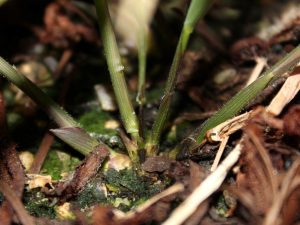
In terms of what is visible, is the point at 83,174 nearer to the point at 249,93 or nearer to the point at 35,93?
the point at 35,93

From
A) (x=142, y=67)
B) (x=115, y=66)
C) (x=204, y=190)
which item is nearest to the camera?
(x=204, y=190)

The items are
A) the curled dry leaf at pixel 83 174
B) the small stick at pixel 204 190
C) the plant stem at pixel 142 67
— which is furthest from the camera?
the plant stem at pixel 142 67

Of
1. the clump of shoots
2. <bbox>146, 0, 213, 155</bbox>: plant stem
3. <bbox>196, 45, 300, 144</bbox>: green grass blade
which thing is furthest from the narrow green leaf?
<bbox>196, 45, 300, 144</bbox>: green grass blade

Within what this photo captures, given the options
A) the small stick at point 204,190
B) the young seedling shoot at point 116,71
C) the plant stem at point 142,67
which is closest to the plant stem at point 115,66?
the young seedling shoot at point 116,71

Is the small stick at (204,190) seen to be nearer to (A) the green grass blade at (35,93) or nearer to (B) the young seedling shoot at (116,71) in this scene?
(B) the young seedling shoot at (116,71)

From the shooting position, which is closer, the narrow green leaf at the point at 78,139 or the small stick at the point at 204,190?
the small stick at the point at 204,190

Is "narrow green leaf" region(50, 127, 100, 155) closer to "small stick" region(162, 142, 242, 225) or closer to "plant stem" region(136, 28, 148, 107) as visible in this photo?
"plant stem" region(136, 28, 148, 107)

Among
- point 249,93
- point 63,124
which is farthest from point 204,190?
point 63,124
